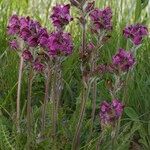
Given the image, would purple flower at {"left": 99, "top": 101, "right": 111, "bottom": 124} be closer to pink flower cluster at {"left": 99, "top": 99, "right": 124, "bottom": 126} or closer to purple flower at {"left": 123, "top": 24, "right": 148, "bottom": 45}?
pink flower cluster at {"left": 99, "top": 99, "right": 124, "bottom": 126}

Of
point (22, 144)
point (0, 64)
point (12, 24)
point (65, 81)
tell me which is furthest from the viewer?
point (0, 64)

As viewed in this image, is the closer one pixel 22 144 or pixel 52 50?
pixel 52 50

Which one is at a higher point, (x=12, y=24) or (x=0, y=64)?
(x=12, y=24)

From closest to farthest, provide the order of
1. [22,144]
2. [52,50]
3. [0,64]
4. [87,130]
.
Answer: [52,50] < [22,144] < [87,130] < [0,64]

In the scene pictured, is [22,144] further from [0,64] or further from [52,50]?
[0,64]

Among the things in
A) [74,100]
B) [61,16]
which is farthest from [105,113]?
[74,100]

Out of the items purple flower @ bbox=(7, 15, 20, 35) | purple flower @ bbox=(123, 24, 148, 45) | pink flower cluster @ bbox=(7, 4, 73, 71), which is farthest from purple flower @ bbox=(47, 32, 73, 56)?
purple flower @ bbox=(123, 24, 148, 45)

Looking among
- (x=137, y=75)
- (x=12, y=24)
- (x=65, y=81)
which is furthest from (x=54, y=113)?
(x=137, y=75)

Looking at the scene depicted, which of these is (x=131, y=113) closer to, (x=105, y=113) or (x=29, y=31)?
(x=105, y=113)

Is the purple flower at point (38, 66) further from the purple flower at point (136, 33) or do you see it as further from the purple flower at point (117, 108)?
the purple flower at point (136, 33)
